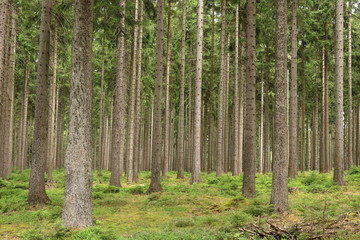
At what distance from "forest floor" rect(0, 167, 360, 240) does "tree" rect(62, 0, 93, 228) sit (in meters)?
0.52

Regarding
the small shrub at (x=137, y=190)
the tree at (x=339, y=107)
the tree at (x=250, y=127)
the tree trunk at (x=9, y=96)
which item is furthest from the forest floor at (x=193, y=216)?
the tree trunk at (x=9, y=96)

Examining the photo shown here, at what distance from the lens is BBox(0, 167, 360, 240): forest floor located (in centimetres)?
722

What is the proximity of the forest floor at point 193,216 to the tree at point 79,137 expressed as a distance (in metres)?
0.52

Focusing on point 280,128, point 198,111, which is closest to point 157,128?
point 198,111

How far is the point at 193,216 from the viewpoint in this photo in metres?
10.4

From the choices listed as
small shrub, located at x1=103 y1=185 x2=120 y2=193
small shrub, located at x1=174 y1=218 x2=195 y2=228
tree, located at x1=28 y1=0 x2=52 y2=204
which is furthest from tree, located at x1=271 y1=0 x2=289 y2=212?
small shrub, located at x1=103 y1=185 x2=120 y2=193

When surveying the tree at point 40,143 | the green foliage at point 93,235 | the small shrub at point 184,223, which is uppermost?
the tree at point 40,143

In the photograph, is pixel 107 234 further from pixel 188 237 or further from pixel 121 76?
pixel 121 76

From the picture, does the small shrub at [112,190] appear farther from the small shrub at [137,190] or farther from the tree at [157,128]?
the tree at [157,128]

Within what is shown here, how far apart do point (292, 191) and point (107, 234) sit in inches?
388

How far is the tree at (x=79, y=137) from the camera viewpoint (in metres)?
8.41

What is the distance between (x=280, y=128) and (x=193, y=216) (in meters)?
3.72

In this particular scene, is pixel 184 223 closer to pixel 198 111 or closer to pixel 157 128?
pixel 157 128

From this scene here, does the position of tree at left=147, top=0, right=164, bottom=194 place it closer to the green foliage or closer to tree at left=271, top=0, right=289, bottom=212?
tree at left=271, top=0, right=289, bottom=212
